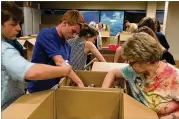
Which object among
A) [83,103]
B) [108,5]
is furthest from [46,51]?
[108,5]

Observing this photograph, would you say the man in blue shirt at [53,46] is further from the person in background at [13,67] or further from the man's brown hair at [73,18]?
the person in background at [13,67]

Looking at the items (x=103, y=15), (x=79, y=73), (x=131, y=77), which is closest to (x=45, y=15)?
(x=103, y=15)

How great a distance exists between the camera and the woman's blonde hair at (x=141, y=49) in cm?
99

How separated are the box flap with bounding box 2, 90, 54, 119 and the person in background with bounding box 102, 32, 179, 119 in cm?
45

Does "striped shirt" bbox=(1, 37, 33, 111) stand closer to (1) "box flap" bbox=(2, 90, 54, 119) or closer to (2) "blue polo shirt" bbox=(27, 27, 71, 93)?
(1) "box flap" bbox=(2, 90, 54, 119)

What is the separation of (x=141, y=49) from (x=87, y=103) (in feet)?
1.33

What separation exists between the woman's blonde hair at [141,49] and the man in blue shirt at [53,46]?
0.48 m

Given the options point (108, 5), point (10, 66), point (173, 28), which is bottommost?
point (10, 66)

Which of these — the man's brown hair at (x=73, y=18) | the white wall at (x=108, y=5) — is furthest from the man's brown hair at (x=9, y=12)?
the white wall at (x=108, y=5)

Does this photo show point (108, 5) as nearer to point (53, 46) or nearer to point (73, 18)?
point (73, 18)

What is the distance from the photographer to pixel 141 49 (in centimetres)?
100

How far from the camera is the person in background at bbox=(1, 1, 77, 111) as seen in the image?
2.72 ft

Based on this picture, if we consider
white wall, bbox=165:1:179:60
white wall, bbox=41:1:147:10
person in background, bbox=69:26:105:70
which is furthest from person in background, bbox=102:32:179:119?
white wall, bbox=41:1:147:10

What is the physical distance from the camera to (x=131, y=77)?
1198 millimetres
